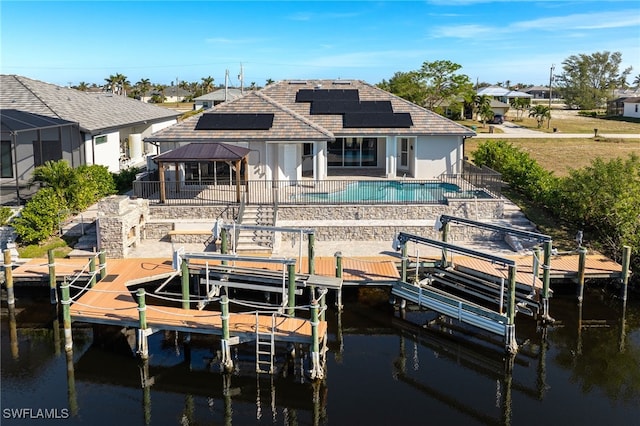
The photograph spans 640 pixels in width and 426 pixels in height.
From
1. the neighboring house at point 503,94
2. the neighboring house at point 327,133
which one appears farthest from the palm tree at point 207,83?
the neighboring house at point 327,133

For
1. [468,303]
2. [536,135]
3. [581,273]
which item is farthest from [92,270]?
[536,135]

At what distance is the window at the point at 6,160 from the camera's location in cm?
3041

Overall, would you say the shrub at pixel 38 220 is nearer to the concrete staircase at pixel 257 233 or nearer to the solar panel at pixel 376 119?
the concrete staircase at pixel 257 233

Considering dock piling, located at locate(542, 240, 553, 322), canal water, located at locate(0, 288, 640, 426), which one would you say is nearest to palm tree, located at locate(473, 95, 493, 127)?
canal water, located at locate(0, 288, 640, 426)

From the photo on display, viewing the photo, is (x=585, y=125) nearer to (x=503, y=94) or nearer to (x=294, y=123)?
(x=503, y=94)

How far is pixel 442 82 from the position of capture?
2498 inches

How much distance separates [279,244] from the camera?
2258cm

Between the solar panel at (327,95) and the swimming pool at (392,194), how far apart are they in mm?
9862

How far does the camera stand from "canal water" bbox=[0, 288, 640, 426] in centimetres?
1294

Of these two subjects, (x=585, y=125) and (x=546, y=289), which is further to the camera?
(x=585, y=125)

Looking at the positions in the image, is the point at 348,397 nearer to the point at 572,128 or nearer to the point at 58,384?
the point at 58,384

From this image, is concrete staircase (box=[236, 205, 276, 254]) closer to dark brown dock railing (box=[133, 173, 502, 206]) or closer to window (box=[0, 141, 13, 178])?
dark brown dock railing (box=[133, 173, 502, 206])

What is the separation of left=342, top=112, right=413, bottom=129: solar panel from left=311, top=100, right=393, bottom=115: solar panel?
0.58 meters

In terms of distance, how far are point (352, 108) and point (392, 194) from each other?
902 cm
